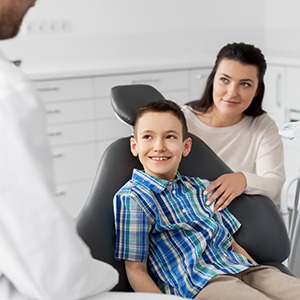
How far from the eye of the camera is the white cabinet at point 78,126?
4.05m

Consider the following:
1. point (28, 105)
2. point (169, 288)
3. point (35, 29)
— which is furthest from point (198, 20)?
point (28, 105)

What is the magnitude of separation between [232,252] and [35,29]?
2.89 m

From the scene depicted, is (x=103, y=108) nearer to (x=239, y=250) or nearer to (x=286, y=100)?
(x=286, y=100)

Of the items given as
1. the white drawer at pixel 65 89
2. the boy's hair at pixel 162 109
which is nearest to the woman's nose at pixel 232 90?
the boy's hair at pixel 162 109

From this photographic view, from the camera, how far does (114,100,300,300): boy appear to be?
189 centimetres

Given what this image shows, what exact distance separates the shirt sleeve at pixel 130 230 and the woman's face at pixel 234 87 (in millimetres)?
683

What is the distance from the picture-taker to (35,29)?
4.46 metres

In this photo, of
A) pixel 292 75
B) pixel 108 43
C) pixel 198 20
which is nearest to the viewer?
pixel 292 75

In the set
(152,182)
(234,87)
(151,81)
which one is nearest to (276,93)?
(151,81)

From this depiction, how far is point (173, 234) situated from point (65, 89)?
2241 millimetres

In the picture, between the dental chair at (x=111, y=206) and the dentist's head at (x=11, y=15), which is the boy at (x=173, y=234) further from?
the dentist's head at (x=11, y=15)

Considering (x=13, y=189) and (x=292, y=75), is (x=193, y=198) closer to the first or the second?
(x=13, y=189)

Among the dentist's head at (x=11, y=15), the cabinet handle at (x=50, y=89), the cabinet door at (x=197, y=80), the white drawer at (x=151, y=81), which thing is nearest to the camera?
the dentist's head at (x=11, y=15)

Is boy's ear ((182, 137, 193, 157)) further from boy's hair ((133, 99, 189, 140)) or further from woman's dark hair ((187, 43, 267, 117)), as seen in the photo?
woman's dark hair ((187, 43, 267, 117))
